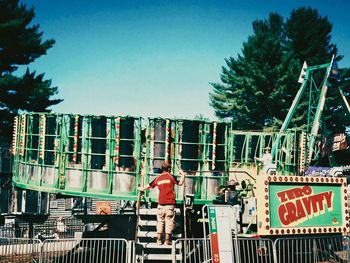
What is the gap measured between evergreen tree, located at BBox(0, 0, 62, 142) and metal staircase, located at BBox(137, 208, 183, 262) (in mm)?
21732

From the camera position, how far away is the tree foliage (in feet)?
132

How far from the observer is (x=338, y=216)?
10.7 m

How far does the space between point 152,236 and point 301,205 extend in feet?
13.8

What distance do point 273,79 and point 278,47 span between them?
399 centimetres

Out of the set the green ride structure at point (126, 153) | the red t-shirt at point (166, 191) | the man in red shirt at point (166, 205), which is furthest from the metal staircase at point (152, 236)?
the red t-shirt at point (166, 191)

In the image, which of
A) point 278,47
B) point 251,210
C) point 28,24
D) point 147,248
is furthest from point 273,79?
point 147,248

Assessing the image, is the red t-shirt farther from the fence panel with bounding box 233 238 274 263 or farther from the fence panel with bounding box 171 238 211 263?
the fence panel with bounding box 233 238 274 263

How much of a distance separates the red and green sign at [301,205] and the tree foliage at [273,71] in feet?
94.8

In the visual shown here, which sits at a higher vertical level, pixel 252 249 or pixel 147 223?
pixel 147 223

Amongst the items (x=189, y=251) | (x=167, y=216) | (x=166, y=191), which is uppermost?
(x=166, y=191)

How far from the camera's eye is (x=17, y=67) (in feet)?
103

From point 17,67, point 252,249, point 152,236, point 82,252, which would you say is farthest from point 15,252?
point 17,67

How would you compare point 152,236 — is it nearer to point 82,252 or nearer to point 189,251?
point 189,251

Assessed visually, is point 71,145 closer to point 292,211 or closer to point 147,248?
point 147,248
